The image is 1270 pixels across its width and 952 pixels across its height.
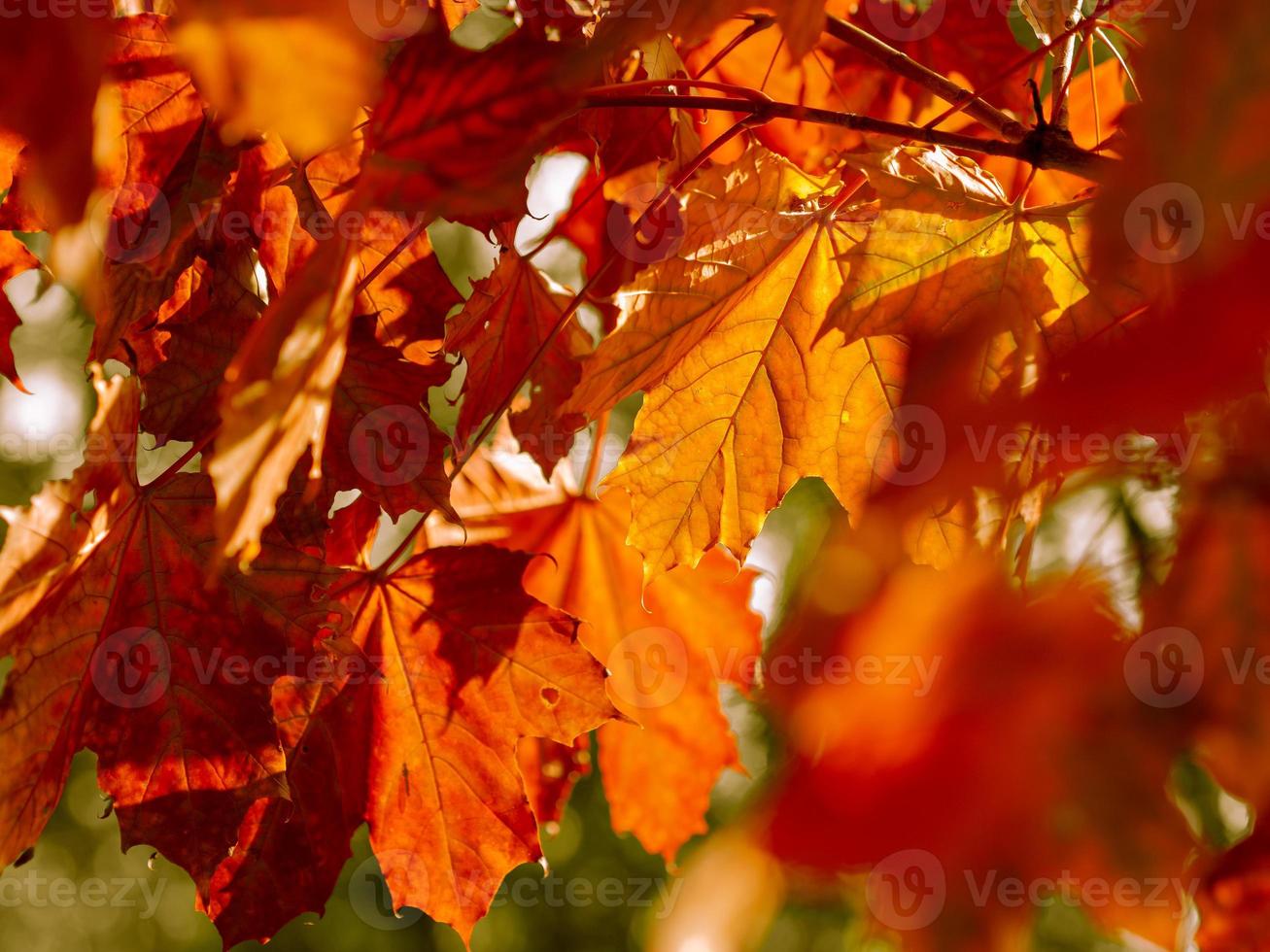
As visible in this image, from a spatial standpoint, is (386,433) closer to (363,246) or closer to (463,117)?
(363,246)

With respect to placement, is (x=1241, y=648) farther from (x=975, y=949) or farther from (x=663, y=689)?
(x=663, y=689)

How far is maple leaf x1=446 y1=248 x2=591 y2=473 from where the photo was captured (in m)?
0.78

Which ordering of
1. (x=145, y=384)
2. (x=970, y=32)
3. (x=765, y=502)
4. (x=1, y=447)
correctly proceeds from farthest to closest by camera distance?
(x=1, y=447) < (x=970, y=32) < (x=765, y=502) < (x=145, y=384)

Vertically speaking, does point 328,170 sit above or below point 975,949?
above

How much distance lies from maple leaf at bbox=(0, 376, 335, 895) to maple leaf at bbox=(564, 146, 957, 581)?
247 millimetres

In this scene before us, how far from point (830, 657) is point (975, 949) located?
9 cm

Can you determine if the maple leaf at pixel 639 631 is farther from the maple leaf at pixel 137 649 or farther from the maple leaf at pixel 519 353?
the maple leaf at pixel 137 649

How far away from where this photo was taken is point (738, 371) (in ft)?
2.64

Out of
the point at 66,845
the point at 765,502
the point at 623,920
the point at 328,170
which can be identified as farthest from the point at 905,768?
the point at 66,845

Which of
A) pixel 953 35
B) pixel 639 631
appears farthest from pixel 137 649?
pixel 953 35

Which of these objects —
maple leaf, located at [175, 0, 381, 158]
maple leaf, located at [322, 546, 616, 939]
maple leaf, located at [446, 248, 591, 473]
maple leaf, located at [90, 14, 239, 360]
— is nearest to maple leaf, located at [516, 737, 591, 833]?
maple leaf, located at [322, 546, 616, 939]

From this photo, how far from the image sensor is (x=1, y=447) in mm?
4820

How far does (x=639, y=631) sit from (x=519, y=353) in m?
0.40

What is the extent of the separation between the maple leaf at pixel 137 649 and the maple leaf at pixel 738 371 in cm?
25
